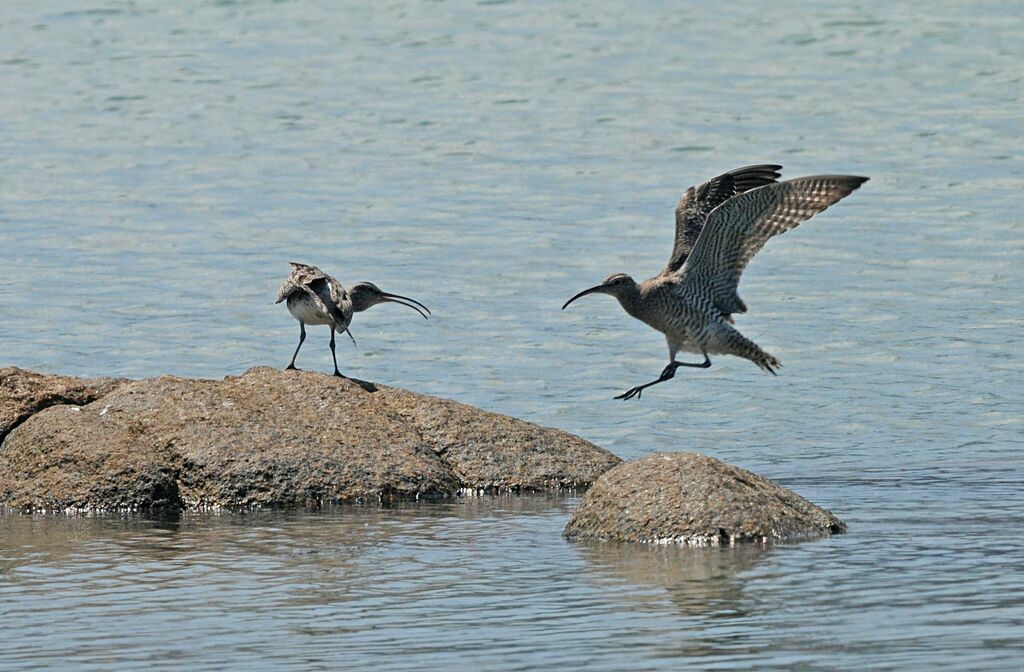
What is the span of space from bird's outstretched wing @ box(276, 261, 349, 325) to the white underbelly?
0.03 m

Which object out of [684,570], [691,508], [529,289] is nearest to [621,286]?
[691,508]

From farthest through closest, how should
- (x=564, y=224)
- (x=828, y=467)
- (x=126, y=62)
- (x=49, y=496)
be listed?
1. (x=126, y=62)
2. (x=564, y=224)
3. (x=828, y=467)
4. (x=49, y=496)

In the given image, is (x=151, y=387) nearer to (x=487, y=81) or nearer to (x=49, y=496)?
(x=49, y=496)

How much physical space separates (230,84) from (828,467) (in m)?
21.8

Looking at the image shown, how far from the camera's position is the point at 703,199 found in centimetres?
1453

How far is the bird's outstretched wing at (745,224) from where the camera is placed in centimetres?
1340

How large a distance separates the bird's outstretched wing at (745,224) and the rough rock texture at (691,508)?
3051 millimetres

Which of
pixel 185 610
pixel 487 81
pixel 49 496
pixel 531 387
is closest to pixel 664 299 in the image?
pixel 531 387

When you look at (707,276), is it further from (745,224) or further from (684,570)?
(684,570)

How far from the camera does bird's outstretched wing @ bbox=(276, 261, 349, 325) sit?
13.7 metres

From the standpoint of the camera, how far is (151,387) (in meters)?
12.8

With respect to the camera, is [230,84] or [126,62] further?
[126,62]

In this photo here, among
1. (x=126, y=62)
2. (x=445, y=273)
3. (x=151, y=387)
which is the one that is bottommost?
(x=151, y=387)

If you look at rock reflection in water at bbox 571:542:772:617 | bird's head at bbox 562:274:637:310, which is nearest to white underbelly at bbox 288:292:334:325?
bird's head at bbox 562:274:637:310
